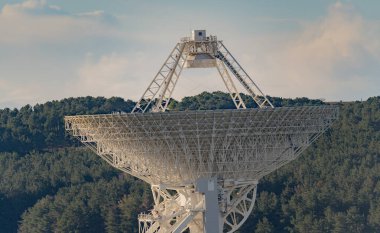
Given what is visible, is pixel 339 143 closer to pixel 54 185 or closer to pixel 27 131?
pixel 54 185

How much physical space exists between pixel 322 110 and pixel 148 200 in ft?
170

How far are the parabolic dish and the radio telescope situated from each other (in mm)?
48

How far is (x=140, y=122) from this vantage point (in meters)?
57.4

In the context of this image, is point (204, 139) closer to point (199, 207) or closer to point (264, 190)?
point (199, 207)

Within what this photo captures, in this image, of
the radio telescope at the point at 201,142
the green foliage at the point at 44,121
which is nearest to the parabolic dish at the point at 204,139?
the radio telescope at the point at 201,142

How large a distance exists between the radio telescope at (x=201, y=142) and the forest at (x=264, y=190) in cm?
4154

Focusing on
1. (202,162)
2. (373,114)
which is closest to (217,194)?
(202,162)

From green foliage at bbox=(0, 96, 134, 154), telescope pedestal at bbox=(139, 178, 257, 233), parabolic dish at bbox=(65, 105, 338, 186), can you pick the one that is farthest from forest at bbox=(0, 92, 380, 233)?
parabolic dish at bbox=(65, 105, 338, 186)

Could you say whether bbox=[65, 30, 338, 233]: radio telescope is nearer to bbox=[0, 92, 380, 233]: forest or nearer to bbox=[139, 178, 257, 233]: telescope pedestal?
bbox=[139, 178, 257, 233]: telescope pedestal

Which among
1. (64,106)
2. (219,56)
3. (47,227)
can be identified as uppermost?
(64,106)

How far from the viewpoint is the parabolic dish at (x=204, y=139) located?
57094mm

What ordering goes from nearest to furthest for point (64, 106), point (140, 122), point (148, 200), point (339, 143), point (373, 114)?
1. point (140, 122)
2. point (148, 200)
3. point (339, 143)
4. point (373, 114)
5. point (64, 106)

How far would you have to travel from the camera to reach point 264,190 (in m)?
112

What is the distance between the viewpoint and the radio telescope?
57.4 m
